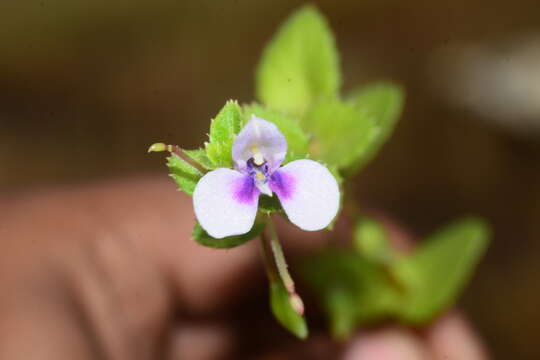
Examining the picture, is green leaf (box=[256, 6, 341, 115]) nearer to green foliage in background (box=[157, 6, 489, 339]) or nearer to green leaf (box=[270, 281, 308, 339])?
green foliage in background (box=[157, 6, 489, 339])

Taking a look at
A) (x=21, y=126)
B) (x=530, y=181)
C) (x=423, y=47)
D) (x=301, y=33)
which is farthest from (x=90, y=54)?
(x=530, y=181)

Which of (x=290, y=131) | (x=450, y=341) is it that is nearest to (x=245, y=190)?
(x=290, y=131)

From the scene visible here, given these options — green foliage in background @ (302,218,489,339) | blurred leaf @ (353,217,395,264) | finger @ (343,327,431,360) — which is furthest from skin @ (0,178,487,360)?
blurred leaf @ (353,217,395,264)

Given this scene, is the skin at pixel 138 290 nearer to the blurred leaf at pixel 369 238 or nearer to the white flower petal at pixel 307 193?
the blurred leaf at pixel 369 238

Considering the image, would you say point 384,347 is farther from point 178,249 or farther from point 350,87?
point 350,87

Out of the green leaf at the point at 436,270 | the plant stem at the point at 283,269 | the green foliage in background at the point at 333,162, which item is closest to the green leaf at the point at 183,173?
the green foliage in background at the point at 333,162
